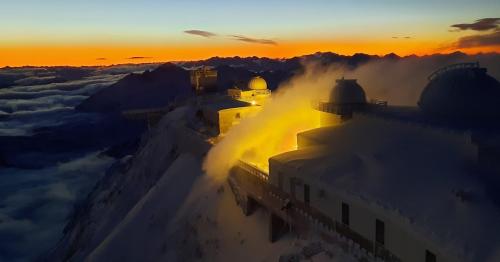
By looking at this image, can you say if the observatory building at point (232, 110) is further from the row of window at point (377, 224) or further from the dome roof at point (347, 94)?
the row of window at point (377, 224)

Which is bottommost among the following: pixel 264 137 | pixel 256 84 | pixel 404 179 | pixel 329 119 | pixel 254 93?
pixel 264 137

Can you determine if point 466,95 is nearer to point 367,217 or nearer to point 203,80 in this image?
point 367,217

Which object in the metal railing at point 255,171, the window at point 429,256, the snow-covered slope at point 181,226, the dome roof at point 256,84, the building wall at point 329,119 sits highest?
the dome roof at point 256,84

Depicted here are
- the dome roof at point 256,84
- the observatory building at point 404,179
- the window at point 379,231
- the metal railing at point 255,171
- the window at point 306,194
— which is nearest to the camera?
the observatory building at point 404,179

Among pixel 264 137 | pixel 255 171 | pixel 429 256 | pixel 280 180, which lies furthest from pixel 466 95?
pixel 264 137

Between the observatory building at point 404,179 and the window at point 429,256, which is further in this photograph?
the observatory building at point 404,179

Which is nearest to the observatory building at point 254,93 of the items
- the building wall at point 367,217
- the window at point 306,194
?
the building wall at point 367,217
